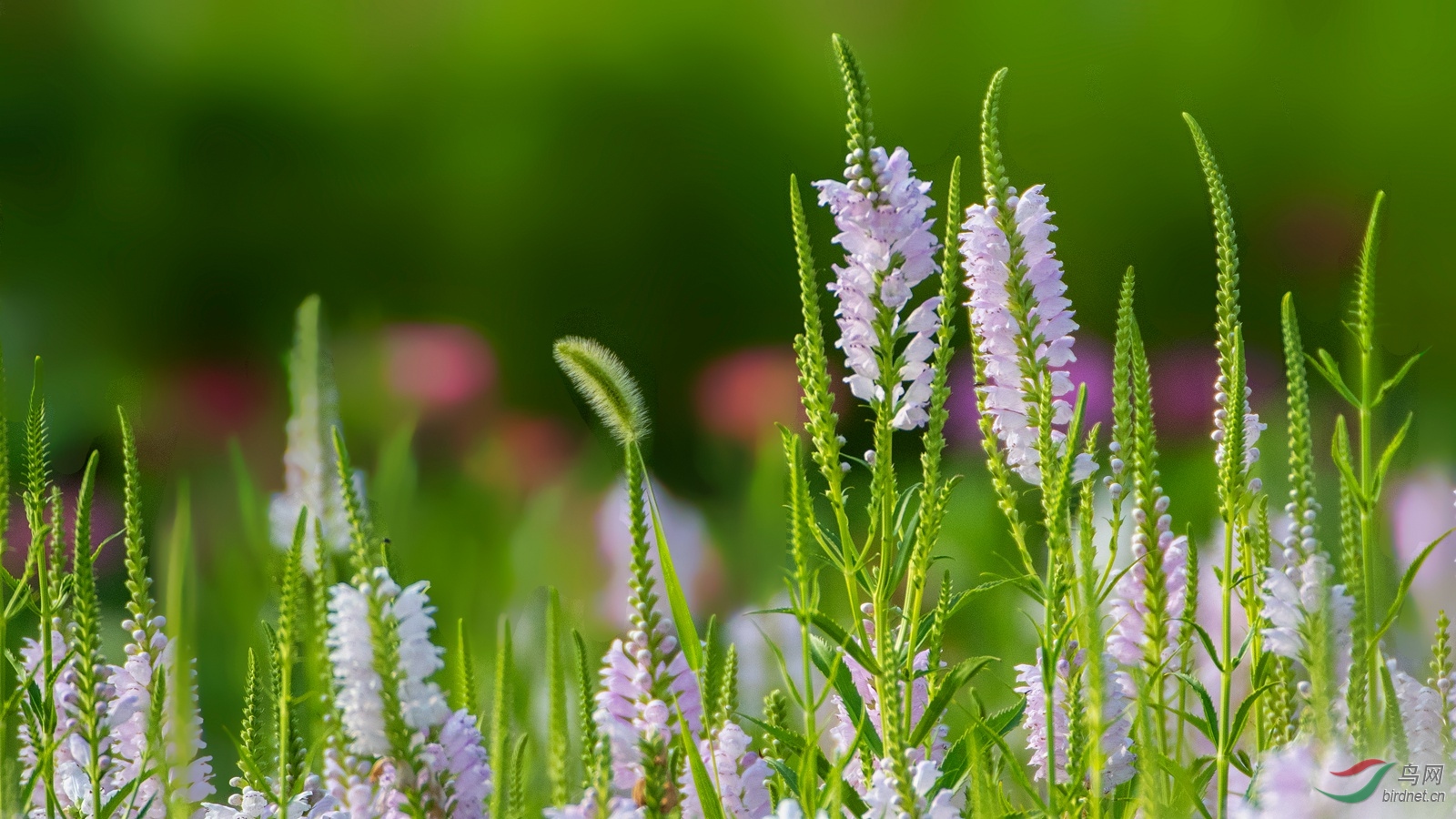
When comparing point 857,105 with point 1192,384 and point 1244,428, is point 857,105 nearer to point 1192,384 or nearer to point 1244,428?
point 1244,428

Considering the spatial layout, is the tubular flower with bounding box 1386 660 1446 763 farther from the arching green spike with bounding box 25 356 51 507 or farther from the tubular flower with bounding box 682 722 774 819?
the arching green spike with bounding box 25 356 51 507

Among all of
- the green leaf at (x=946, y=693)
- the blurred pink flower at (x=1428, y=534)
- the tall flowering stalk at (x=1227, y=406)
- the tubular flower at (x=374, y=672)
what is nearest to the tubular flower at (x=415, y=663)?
the tubular flower at (x=374, y=672)

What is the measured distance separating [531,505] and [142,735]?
3.66 ft

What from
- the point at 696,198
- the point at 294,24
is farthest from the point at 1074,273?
the point at 294,24

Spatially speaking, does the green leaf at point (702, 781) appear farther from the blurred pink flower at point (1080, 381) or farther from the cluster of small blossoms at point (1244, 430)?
the blurred pink flower at point (1080, 381)

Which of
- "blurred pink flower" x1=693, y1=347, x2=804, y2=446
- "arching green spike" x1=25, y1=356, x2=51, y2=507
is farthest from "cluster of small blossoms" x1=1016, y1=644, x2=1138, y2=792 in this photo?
"blurred pink flower" x1=693, y1=347, x2=804, y2=446

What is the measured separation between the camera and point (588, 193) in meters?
2.29

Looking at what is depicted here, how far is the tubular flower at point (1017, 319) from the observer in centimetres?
63

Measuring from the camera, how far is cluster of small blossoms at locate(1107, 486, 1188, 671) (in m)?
0.59

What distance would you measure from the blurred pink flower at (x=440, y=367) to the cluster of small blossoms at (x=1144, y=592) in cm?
151

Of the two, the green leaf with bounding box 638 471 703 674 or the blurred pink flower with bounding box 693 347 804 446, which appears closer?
the green leaf with bounding box 638 471 703 674

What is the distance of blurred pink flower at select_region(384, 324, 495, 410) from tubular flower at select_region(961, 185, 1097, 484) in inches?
58.4

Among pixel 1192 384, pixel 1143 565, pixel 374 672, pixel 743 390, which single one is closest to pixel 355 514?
pixel 374 672

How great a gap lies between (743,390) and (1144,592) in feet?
4.48
